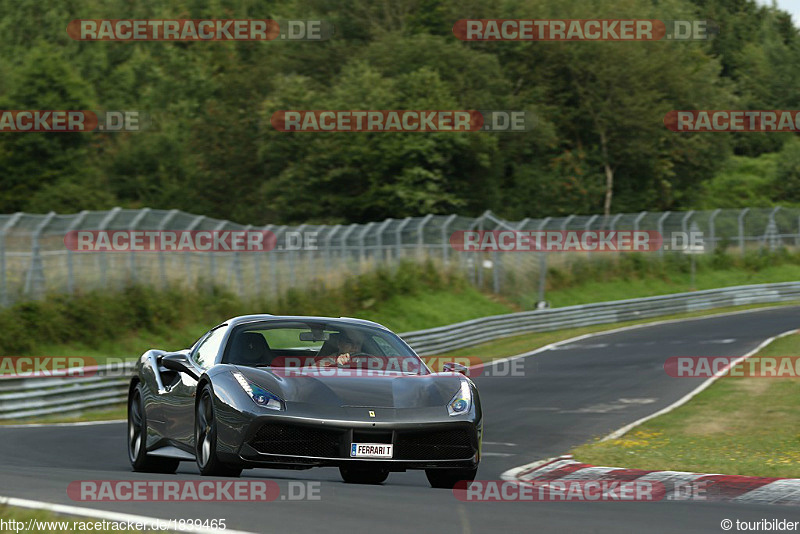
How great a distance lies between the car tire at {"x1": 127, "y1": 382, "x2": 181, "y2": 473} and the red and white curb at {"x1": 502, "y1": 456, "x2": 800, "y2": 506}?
3024mm

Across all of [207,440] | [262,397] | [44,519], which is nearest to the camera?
[44,519]

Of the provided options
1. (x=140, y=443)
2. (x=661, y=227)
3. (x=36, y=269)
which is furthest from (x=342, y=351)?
(x=661, y=227)

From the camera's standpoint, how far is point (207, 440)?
891 cm

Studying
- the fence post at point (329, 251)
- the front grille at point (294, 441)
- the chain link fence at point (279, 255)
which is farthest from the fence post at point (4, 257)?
the front grille at point (294, 441)

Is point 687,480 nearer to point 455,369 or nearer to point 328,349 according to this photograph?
point 455,369

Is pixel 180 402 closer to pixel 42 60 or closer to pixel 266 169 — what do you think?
pixel 266 169

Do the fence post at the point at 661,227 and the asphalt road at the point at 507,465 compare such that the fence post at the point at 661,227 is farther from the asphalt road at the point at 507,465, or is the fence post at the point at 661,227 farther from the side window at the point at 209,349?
the side window at the point at 209,349

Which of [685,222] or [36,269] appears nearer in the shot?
[36,269]

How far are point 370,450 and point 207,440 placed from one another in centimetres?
124

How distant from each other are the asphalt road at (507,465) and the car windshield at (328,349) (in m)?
0.90

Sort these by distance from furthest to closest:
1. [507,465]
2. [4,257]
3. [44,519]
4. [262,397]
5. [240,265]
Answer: [240,265]
[4,257]
[507,465]
[262,397]
[44,519]

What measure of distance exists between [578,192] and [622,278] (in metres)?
16.8

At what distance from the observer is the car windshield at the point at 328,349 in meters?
9.41

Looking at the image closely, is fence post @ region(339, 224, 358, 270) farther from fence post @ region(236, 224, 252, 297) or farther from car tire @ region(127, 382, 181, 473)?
car tire @ region(127, 382, 181, 473)
